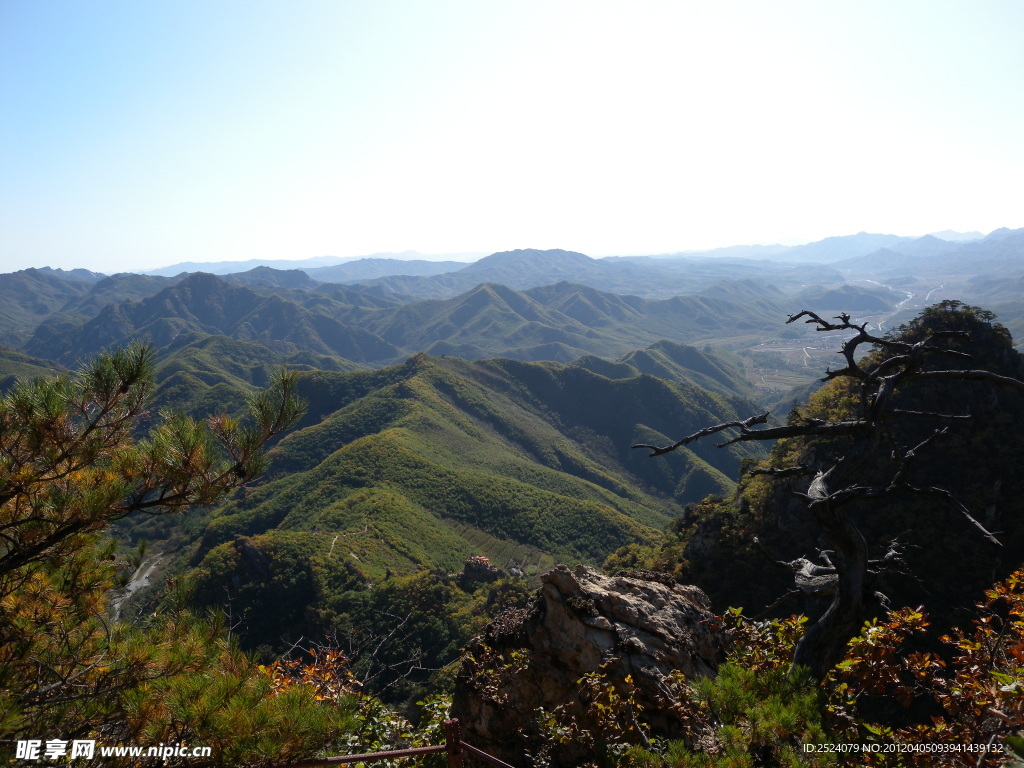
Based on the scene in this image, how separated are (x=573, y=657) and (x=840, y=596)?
140 inches

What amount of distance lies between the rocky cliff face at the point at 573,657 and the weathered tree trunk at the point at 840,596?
161cm

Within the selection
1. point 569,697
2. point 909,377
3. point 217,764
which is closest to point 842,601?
point 909,377

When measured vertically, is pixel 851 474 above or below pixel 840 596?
above

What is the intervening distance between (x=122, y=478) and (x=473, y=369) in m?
132

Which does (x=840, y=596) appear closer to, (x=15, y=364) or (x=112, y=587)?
(x=112, y=587)

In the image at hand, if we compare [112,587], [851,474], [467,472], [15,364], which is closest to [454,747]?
[851,474]

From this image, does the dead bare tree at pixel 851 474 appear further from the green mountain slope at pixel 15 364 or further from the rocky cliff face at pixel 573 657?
the green mountain slope at pixel 15 364

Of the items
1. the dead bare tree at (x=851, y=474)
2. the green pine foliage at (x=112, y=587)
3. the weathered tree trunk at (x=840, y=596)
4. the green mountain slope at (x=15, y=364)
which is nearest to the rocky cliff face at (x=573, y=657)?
the weathered tree trunk at (x=840, y=596)

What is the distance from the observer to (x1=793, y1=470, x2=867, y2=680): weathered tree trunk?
4.93 metres

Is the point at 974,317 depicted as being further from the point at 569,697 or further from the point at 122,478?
the point at 122,478

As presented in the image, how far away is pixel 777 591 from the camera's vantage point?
78.5 feet

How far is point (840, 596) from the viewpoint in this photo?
198 inches

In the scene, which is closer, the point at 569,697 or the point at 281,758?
the point at 281,758

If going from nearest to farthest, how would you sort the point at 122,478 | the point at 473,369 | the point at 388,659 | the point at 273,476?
the point at 122,478 < the point at 388,659 < the point at 273,476 < the point at 473,369
